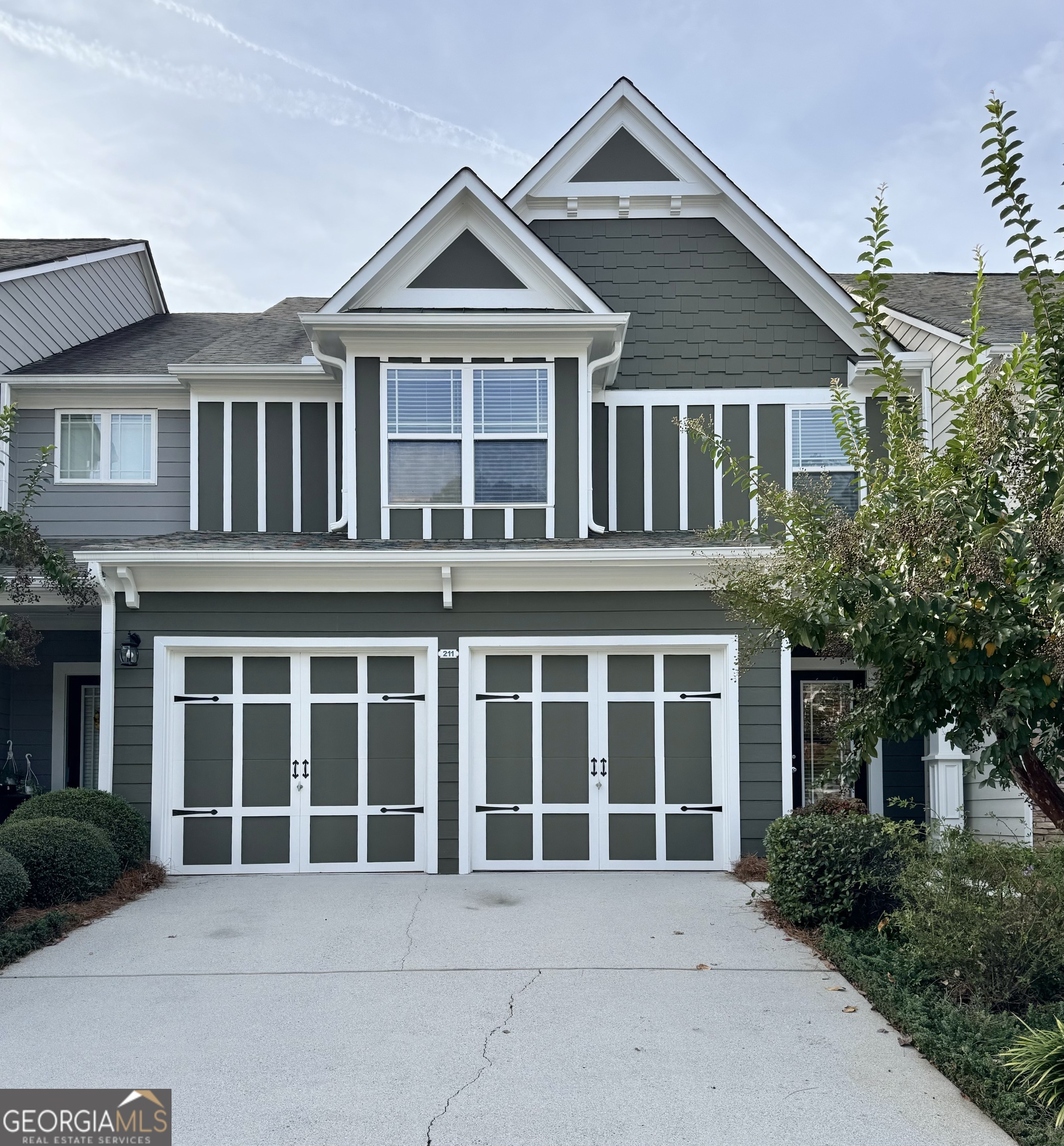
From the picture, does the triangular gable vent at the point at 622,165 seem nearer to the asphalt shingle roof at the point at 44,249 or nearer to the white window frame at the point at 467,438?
the white window frame at the point at 467,438

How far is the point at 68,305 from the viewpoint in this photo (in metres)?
14.0

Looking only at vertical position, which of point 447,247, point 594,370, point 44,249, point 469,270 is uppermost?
point 44,249

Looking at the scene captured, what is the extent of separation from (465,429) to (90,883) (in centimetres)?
570

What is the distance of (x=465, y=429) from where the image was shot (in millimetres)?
11008

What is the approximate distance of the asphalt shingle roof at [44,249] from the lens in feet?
43.4

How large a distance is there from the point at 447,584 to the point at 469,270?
3.63 meters

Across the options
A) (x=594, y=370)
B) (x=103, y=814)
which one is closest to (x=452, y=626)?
(x=594, y=370)

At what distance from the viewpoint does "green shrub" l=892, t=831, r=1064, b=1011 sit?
5.76 metres

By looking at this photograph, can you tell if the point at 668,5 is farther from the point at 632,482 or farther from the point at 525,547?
the point at 525,547

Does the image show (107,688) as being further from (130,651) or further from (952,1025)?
(952,1025)

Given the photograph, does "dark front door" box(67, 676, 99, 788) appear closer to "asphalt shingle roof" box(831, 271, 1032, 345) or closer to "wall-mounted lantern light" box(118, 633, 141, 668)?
"wall-mounted lantern light" box(118, 633, 141, 668)

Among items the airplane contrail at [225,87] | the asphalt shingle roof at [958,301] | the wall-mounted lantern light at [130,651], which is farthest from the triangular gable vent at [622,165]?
the wall-mounted lantern light at [130,651]

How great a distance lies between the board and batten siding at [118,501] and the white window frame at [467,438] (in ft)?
10.5

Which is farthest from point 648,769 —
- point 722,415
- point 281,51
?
point 281,51
